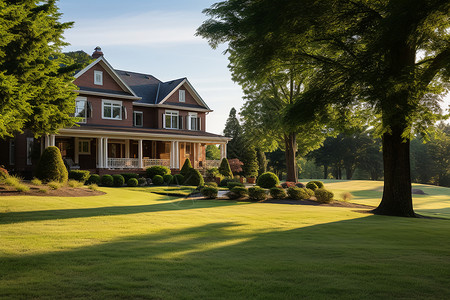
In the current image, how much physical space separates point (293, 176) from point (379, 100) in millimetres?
21657

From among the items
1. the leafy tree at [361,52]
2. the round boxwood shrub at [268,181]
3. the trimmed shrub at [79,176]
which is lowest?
the round boxwood shrub at [268,181]

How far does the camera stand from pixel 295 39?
42.6 feet

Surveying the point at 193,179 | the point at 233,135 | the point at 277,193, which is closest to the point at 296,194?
the point at 277,193

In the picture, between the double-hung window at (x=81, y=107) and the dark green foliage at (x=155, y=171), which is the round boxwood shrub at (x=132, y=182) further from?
the double-hung window at (x=81, y=107)

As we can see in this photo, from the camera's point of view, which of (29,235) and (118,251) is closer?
(118,251)

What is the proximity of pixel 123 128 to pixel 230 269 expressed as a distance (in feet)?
83.7

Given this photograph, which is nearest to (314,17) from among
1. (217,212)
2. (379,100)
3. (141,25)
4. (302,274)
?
(379,100)

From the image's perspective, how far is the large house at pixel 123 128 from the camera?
89.1 ft

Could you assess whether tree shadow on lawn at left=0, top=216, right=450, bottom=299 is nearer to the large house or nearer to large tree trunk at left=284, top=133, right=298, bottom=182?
the large house

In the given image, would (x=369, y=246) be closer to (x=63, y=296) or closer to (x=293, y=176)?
(x=63, y=296)

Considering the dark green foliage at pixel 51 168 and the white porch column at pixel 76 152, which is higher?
the white porch column at pixel 76 152

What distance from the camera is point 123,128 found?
96.0 feet

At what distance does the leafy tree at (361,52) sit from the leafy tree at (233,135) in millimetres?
31065

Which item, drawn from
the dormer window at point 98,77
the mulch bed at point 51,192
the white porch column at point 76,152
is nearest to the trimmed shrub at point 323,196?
the mulch bed at point 51,192
